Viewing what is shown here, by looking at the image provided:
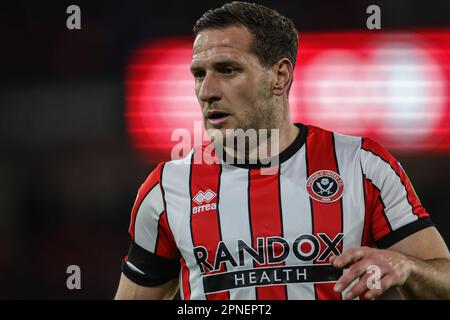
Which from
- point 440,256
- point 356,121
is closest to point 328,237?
point 440,256

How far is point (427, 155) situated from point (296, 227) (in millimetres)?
2562

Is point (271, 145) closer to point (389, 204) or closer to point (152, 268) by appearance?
point (389, 204)

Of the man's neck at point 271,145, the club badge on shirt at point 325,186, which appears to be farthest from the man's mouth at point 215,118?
the club badge on shirt at point 325,186

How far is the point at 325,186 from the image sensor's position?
2186mm

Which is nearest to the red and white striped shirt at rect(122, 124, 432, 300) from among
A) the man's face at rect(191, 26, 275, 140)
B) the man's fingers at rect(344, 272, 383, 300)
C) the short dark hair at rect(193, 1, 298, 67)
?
the man's face at rect(191, 26, 275, 140)

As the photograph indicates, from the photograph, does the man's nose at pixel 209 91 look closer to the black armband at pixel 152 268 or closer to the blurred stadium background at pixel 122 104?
the black armband at pixel 152 268

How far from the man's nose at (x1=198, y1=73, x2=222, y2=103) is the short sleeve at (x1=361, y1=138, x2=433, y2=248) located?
528mm

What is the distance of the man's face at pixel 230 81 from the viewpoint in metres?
2.21

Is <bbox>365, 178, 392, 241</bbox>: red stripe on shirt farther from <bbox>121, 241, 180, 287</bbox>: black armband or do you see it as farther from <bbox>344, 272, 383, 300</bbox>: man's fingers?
<bbox>121, 241, 180, 287</bbox>: black armband

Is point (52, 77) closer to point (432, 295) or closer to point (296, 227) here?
point (296, 227)

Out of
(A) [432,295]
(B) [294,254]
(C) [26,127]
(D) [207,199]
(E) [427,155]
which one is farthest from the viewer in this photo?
(C) [26,127]

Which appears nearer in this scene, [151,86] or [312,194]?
[312,194]

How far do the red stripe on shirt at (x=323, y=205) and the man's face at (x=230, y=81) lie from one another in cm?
18

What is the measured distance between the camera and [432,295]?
76.3 inches
